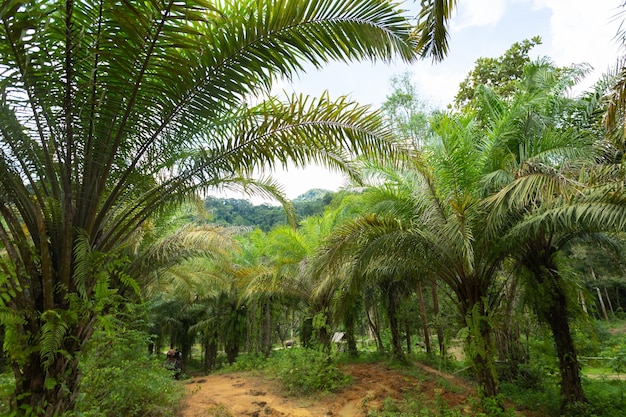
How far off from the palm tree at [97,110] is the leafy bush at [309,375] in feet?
21.7

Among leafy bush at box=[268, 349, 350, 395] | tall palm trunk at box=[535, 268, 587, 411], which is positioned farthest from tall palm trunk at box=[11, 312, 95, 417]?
tall palm trunk at box=[535, 268, 587, 411]

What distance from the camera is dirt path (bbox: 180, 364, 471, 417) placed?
23.2 feet

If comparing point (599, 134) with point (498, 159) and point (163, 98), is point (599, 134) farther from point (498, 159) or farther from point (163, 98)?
point (163, 98)

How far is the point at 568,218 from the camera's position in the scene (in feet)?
15.1

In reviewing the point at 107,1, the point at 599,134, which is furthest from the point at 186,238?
the point at 599,134

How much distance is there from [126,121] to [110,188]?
1062mm

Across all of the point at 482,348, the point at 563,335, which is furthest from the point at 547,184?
the point at 563,335

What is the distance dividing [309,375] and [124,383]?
15.1 feet

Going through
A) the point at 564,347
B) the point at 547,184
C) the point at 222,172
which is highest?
the point at 222,172

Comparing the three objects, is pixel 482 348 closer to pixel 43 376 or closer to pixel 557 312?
pixel 557 312

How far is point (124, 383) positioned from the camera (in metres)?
5.74

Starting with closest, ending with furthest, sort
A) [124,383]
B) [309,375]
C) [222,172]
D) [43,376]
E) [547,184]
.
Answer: [43,376], [547,184], [222,172], [124,383], [309,375]

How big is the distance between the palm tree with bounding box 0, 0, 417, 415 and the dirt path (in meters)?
4.65

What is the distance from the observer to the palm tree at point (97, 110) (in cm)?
254
